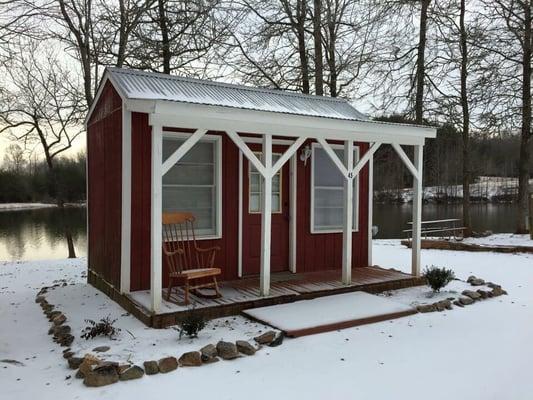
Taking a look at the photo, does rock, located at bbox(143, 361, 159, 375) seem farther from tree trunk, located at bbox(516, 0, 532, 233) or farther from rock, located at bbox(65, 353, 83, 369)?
tree trunk, located at bbox(516, 0, 532, 233)

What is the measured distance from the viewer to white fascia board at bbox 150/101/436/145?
4184 mm

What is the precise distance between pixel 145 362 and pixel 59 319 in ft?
5.41

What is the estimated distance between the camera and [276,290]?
5.12m

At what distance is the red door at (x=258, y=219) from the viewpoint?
19.0 feet

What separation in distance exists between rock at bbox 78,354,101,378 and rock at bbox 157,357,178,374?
0.43m

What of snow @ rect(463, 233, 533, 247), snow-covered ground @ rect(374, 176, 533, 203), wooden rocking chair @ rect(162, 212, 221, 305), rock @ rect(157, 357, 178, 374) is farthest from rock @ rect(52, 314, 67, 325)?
snow-covered ground @ rect(374, 176, 533, 203)

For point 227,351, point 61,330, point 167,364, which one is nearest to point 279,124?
point 227,351

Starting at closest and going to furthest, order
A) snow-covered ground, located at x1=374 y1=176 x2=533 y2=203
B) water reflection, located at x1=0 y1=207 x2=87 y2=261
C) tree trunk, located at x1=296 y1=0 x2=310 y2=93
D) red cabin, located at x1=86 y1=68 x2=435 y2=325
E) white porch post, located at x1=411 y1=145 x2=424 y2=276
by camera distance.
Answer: red cabin, located at x1=86 y1=68 x2=435 y2=325 → white porch post, located at x1=411 y1=145 x2=424 y2=276 → tree trunk, located at x1=296 y1=0 x2=310 y2=93 → water reflection, located at x1=0 y1=207 x2=87 y2=261 → snow-covered ground, located at x1=374 y1=176 x2=533 y2=203

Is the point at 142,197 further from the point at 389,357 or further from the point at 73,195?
the point at 73,195

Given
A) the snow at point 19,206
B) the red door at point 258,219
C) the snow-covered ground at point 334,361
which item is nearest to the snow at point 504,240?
the snow-covered ground at point 334,361

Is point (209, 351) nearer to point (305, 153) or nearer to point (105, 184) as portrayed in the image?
point (105, 184)

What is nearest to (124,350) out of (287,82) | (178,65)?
(178,65)

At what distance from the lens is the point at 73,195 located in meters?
22.6

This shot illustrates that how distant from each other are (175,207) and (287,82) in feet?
26.3
